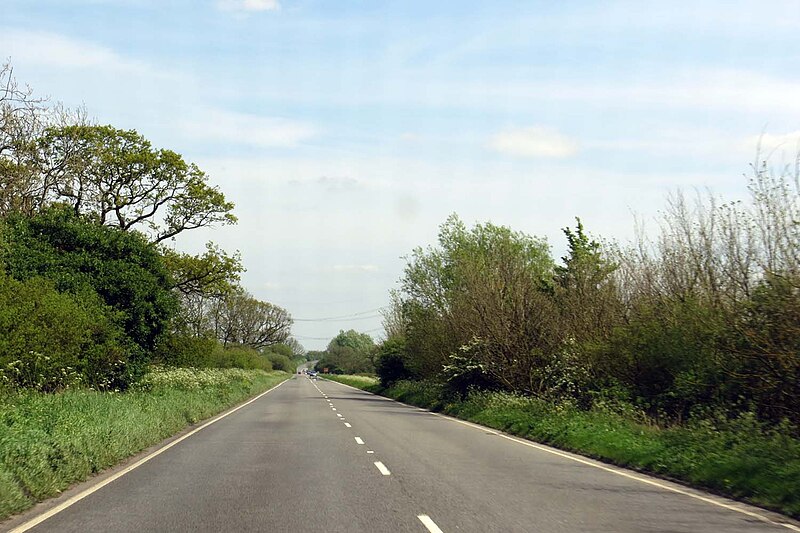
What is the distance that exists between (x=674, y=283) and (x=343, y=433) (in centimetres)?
1026

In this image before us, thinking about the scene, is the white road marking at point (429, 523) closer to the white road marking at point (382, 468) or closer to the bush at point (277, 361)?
the white road marking at point (382, 468)

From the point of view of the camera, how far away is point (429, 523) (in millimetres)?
9047

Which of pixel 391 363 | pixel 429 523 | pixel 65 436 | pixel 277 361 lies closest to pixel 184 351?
pixel 391 363

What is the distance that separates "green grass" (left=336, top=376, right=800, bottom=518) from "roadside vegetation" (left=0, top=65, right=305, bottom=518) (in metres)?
9.76

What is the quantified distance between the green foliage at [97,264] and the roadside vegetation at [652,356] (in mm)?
13001

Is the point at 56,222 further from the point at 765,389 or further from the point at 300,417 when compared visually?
the point at 765,389

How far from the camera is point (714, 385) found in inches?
797

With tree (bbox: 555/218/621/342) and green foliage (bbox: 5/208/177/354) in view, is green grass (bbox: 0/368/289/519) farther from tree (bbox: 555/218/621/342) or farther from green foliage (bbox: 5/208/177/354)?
tree (bbox: 555/218/621/342)

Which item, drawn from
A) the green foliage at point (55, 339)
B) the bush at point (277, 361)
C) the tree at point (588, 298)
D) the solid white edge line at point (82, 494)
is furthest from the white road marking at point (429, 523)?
the bush at point (277, 361)

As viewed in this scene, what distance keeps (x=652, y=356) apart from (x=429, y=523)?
16.0 m

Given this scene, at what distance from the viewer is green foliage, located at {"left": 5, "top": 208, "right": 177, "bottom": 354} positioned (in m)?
29.0

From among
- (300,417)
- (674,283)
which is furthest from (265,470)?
(300,417)

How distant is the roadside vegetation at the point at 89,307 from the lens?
13.7 metres

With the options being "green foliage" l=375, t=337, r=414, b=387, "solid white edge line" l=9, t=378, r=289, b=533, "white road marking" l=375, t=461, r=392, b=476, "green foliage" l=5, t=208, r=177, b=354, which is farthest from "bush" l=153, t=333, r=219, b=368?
"white road marking" l=375, t=461, r=392, b=476
